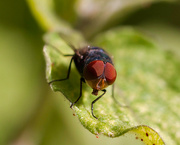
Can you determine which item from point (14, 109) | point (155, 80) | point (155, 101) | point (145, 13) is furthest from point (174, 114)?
point (145, 13)

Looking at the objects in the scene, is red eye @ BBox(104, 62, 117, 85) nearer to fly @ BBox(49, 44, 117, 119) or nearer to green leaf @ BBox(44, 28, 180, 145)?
fly @ BBox(49, 44, 117, 119)

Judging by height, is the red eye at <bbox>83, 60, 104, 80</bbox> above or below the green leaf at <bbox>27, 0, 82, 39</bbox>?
below

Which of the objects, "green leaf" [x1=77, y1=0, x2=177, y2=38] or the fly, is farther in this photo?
"green leaf" [x1=77, y1=0, x2=177, y2=38]

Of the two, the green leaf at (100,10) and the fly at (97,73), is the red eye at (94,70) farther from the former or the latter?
the green leaf at (100,10)

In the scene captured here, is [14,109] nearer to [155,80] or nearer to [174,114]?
→ [155,80]

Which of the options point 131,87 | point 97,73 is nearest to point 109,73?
point 97,73

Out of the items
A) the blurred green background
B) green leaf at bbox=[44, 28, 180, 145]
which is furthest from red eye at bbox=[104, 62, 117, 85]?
the blurred green background
